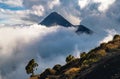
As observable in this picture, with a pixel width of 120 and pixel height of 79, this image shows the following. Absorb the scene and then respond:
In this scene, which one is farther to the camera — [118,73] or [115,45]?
[115,45]

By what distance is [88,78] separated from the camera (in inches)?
3959

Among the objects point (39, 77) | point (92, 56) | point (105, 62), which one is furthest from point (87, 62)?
point (39, 77)

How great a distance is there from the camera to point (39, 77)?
154 metres

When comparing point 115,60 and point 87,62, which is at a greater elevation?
point 87,62

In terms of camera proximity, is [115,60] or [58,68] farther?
[58,68]

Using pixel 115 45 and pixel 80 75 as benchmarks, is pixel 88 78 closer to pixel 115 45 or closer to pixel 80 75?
pixel 80 75

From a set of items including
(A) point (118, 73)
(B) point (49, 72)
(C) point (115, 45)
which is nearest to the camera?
(A) point (118, 73)

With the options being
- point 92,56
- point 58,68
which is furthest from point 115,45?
point 58,68

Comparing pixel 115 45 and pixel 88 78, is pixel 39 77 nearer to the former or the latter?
pixel 115 45

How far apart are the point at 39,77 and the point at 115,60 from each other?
54.2 metres

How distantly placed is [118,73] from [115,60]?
45.5 feet

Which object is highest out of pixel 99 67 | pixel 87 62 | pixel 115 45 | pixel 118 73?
pixel 115 45

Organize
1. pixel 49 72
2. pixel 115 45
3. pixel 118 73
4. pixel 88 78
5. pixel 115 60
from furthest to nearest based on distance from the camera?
pixel 49 72, pixel 115 45, pixel 115 60, pixel 88 78, pixel 118 73

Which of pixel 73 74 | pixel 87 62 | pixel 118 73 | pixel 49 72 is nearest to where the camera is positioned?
pixel 118 73
